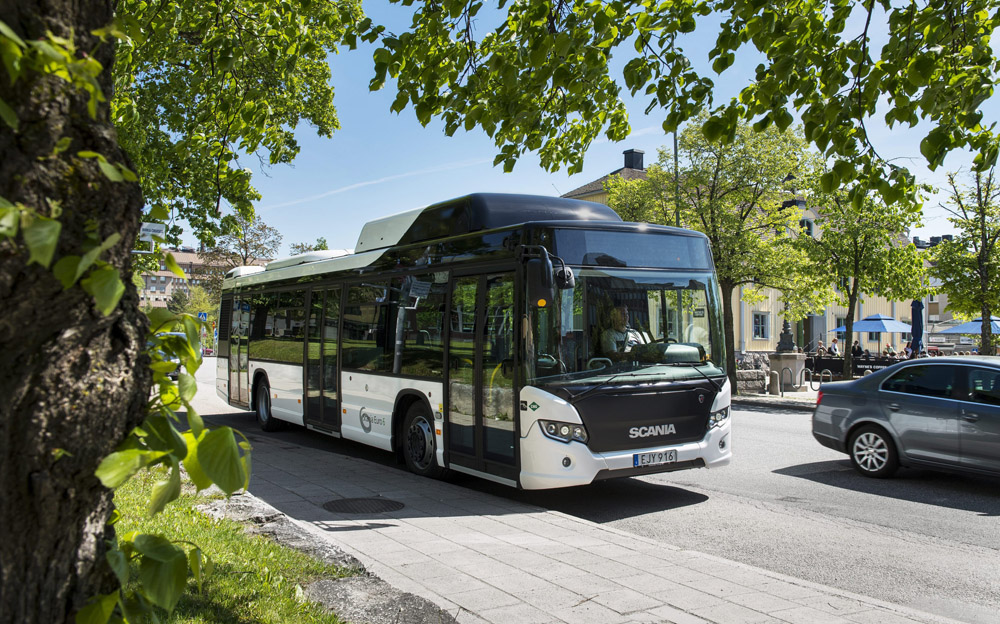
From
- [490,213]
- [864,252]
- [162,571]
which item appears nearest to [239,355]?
[490,213]

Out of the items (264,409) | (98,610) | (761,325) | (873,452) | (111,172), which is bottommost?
(873,452)

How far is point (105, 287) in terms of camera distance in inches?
61.5

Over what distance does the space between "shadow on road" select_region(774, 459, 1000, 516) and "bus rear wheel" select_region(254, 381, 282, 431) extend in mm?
8498

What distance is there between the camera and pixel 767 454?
1184cm

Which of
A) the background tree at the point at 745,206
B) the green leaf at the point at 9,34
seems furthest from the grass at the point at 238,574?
the background tree at the point at 745,206

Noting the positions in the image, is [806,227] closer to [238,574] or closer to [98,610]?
[238,574]

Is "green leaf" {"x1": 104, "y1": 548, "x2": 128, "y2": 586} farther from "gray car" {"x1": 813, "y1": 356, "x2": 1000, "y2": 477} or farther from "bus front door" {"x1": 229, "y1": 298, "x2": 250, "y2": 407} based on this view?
"bus front door" {"x1": 229, "y1": 298, "x2": 250, "y2": 407}

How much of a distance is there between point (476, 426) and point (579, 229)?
2341mm

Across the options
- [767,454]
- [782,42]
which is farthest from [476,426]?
[767,454]

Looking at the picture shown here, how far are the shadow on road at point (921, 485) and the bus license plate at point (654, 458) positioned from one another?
8.66 feet

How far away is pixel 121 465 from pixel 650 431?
6689mm

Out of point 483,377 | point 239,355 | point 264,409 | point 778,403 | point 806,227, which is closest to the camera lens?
point 483,377

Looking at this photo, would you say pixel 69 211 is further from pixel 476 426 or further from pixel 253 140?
pixel 253 140

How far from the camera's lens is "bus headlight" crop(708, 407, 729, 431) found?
8344 mm
